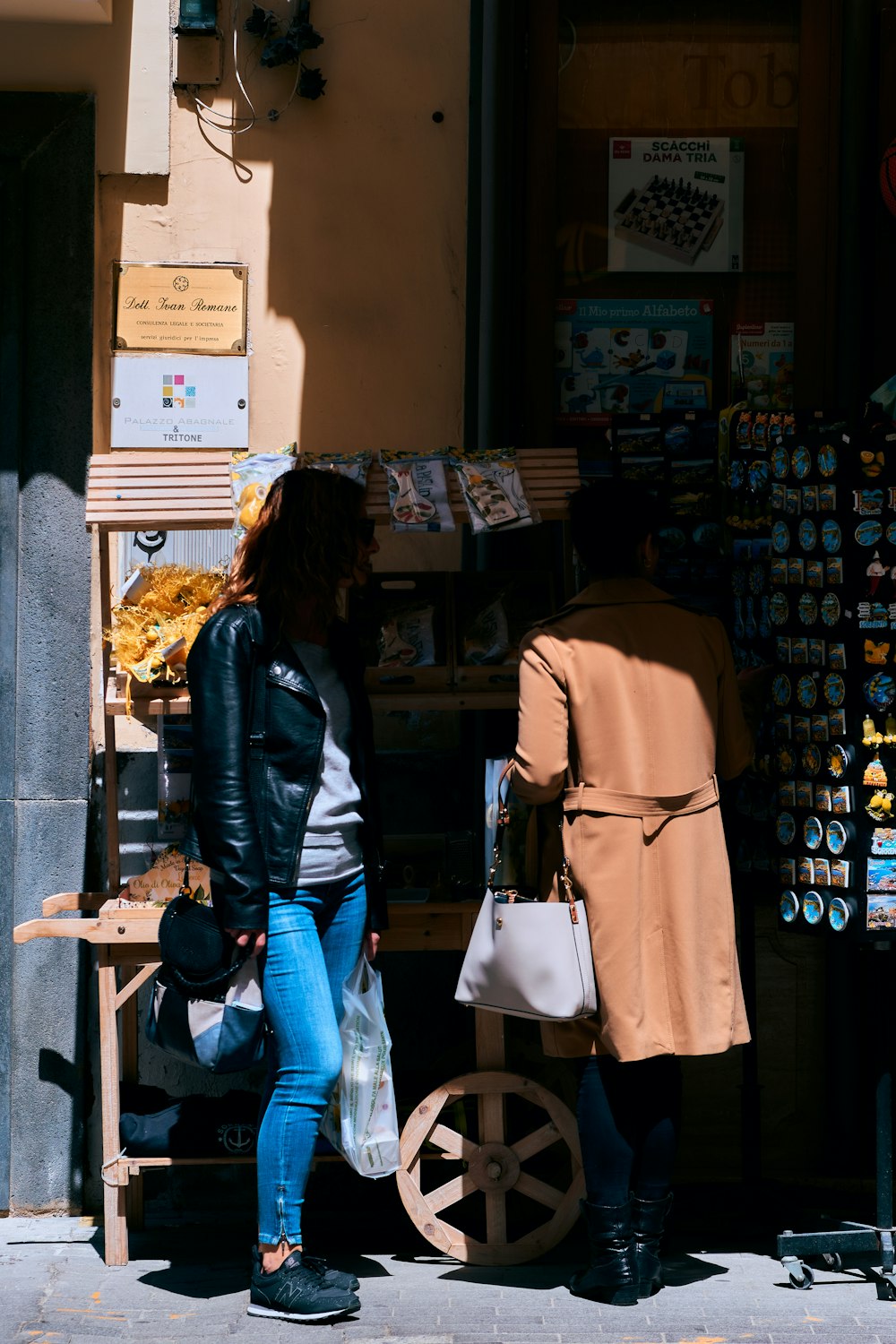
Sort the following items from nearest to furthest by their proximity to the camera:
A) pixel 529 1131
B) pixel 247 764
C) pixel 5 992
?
1. pixel 247 764
2. pixel 529 1131
3. pixel 5 992

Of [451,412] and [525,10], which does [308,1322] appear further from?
[525,10]

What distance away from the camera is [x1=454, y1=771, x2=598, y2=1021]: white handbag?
11.9 feet

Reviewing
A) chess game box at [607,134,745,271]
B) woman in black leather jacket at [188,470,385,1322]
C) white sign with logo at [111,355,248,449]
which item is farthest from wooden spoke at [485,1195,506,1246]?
chess game box at [607,134,745,271]

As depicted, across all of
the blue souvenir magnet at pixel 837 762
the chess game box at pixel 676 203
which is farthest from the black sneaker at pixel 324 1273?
the chess game box at pixel 676 203

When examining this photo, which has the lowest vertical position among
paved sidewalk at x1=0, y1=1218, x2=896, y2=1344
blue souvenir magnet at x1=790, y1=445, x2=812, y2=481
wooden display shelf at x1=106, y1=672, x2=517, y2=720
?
paved sidewalk at x1=0, y1=1218, x2=896, y2=1344

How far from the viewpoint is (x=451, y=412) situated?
4941 millimetres

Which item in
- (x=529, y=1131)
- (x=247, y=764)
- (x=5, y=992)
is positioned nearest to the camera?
(x=247, y=764)

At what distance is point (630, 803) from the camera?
3.72 metres

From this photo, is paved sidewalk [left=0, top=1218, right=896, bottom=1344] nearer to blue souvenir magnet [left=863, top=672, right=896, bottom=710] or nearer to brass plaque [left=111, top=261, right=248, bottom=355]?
blue souvenir magnet [left=863, top=672, right=896, bottom=710]

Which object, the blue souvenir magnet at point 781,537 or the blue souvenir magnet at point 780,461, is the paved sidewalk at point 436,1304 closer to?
the blue souvenir magnet at point 781,537

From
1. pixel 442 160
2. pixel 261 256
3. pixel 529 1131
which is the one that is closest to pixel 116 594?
pixel 261 256

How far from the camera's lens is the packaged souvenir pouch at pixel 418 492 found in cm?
405

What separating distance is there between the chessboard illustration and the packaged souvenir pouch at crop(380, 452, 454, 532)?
49.7 inches

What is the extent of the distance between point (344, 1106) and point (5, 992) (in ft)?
4.58
